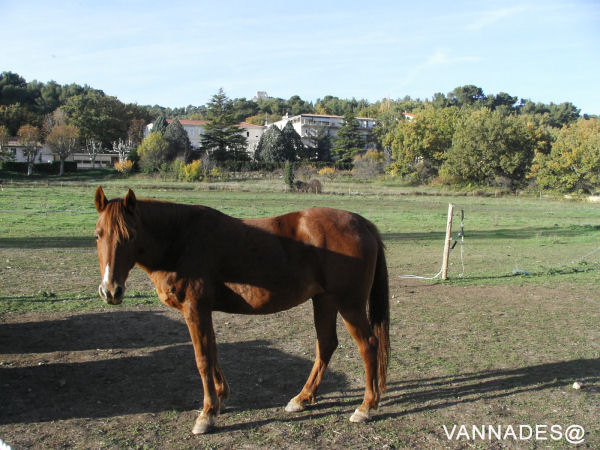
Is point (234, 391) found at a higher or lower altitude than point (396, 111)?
lower

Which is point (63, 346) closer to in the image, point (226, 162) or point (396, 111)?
point (226, 162)

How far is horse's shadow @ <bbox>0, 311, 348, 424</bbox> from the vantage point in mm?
4523

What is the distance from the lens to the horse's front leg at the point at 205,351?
4121mm

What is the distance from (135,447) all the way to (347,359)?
2828mm

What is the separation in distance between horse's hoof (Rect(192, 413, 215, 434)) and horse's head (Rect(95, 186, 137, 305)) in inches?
50.3

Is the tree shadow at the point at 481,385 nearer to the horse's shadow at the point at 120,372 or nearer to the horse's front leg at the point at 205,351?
the horse's shadow at the point at 120,372

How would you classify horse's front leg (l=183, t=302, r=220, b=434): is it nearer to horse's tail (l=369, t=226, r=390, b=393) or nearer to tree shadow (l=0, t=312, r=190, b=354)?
horse's tail (l=369, t=226, r=390, b=393)

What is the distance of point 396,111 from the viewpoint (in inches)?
3605

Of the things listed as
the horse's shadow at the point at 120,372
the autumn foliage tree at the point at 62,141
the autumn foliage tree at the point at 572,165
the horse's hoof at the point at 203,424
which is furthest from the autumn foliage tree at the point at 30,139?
the horse's hoof at the point at 203,424

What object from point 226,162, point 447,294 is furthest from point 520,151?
point 447,294

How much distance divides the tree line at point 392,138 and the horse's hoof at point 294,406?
5168 cm

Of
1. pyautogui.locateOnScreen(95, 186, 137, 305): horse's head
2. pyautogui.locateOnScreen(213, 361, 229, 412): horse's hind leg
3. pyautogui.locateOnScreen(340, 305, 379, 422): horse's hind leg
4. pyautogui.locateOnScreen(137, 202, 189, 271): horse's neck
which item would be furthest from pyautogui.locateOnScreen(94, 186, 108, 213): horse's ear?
pyautogui.locateOnScreen(340, 305, 379, 422): horse's hind leg

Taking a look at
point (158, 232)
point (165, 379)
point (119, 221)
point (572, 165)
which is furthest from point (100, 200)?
point (572, 165)

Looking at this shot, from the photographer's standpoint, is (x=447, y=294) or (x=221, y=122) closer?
(x=447, y=294)
